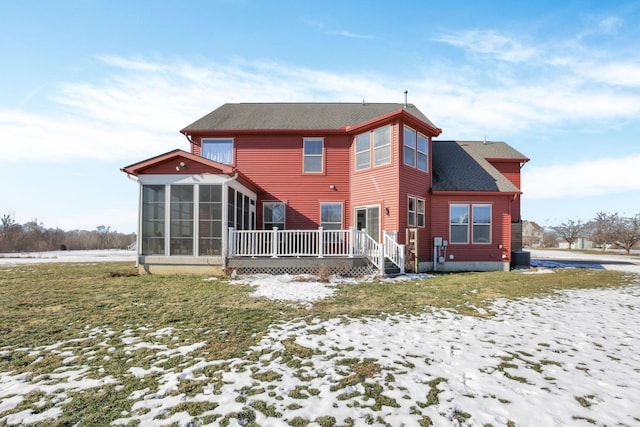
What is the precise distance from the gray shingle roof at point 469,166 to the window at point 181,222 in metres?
9.86

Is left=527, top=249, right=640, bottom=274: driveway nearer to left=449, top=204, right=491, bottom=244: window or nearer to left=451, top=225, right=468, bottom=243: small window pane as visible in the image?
left=449, top=204, right=491, bottom=244: window

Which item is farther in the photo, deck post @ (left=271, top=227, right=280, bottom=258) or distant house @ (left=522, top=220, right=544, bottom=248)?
distant house @ (left=522, top=220, right=544, bottom=248)

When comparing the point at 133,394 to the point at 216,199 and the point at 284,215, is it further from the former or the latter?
the point at 284,215

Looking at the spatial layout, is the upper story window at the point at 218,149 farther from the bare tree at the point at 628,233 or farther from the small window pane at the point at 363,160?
the bare tree at the point at 628,233

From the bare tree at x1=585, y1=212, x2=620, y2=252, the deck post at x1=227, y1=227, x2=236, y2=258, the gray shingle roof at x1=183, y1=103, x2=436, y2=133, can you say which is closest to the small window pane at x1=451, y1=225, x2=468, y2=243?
the gray shingle roof at x1=183, y1=103, x2=436, y2=133

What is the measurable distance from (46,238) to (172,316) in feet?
163

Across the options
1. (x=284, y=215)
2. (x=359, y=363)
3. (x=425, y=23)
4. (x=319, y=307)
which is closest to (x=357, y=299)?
(x=319, y=307)

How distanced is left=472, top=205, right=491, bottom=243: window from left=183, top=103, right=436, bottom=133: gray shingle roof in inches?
173

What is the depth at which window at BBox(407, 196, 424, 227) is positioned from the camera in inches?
494

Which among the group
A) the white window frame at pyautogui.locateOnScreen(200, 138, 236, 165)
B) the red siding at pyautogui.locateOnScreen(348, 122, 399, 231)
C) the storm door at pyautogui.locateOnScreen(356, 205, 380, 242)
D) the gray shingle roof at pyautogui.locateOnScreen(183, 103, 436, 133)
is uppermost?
the gray shingle roof at pyautogui.locateOnScreen(183, 103, 436, 133)

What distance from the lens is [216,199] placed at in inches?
433

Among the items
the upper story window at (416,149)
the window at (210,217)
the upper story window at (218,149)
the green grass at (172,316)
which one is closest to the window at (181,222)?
the window at (210,217)

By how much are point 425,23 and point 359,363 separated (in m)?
11.5

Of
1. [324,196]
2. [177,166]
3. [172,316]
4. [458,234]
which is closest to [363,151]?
[324,196]
